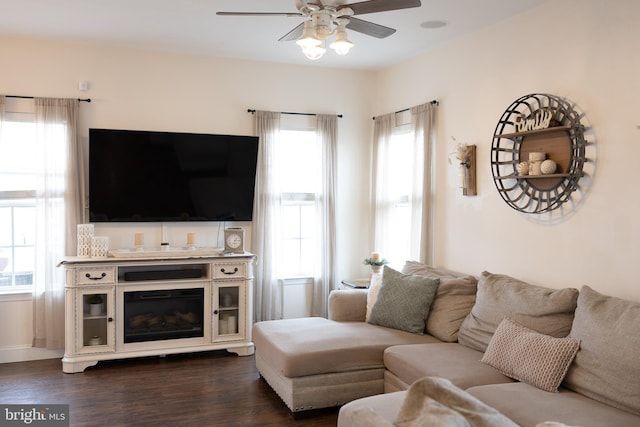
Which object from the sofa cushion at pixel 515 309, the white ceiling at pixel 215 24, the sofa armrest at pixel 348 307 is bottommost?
the sofa armrest at pixel 348 307

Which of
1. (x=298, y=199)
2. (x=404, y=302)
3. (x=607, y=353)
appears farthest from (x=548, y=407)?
(x=298, y=199)

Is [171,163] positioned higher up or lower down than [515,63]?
lower down

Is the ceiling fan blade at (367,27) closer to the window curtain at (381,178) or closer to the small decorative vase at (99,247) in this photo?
the window curtain at (381,178)

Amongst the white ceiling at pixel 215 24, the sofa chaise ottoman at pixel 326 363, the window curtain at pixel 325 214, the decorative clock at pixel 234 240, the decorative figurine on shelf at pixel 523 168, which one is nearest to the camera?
the sofa chaise ottoman at pixel 326 363

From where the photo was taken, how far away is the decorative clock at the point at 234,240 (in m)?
5.34

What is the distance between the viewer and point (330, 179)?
6023 millimetres

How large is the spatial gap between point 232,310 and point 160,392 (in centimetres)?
120

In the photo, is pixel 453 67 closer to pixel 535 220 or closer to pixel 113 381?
pixel 535 220

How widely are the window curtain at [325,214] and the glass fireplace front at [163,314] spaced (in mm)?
1372

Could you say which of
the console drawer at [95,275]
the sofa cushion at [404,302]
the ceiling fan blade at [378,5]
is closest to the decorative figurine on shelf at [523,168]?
the sofa cushion at [404,302]

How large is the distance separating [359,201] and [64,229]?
3.03 metres

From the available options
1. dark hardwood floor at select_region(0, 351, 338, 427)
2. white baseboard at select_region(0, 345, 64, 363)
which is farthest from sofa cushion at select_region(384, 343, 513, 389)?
white baseboard at select_region(0, 345, 64, 363)

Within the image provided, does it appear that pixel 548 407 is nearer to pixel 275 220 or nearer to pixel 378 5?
pixel 378 5

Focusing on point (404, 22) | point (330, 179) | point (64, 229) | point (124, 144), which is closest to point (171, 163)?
point (124, 144)
